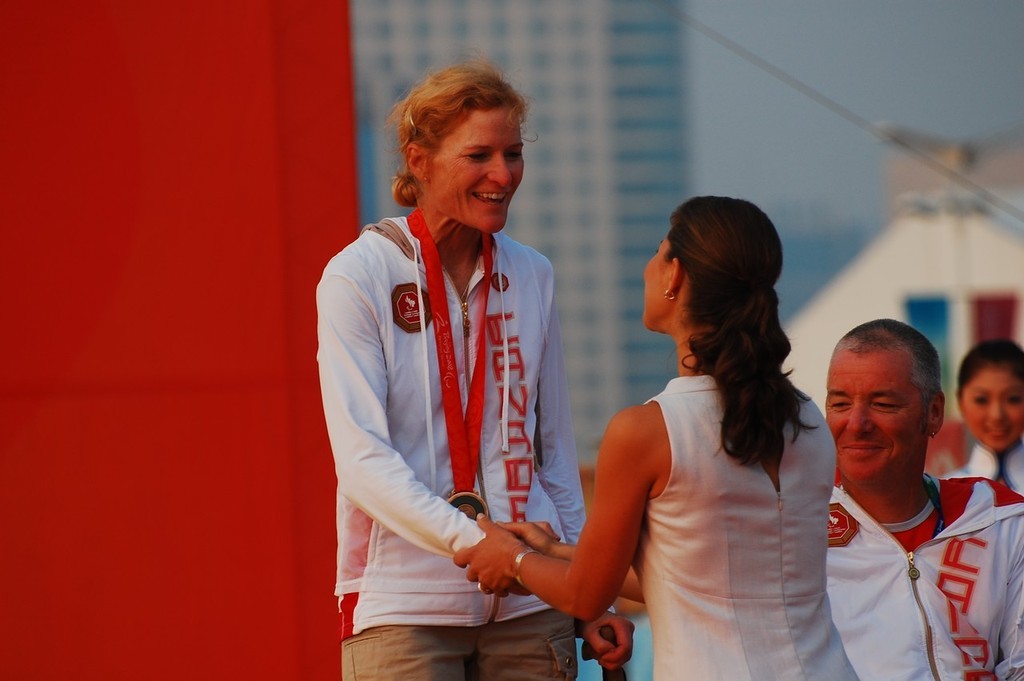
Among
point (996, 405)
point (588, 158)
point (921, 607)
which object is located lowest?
point (921, 607)

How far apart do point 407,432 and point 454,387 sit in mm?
113

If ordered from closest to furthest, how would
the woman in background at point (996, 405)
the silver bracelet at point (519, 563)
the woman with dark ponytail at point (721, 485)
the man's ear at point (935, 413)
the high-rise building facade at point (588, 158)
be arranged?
1. the woman with dark ponytail at point (721, 485)
2. the silver bracelet at point (519, 563)
3. the man's ear at point (935, 413)
4. the woman in background at point (996, 405)
5. the high-rise building facade at point (588, 158)

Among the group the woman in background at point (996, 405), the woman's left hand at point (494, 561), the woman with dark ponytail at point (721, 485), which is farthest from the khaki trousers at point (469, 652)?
the woman in background at point (996, 405)

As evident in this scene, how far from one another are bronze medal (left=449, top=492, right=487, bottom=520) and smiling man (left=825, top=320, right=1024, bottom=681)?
754 millimetres

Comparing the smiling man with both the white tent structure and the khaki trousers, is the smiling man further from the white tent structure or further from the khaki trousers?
the white tent structure

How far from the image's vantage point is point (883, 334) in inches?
107

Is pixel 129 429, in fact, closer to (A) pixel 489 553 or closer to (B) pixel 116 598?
(B) pixel 116 598

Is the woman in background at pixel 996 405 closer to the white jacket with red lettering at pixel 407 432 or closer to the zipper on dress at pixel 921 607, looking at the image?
the zipper on dress at pixel 921 607

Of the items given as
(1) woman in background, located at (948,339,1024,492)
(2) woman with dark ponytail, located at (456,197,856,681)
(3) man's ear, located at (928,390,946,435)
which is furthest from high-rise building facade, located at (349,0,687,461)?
(2) woman with dark ponytail, located at (456,197,856,681)

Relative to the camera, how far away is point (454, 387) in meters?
2.36

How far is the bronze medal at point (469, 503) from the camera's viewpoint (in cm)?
232

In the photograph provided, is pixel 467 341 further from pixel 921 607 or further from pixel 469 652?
pixel 921 607

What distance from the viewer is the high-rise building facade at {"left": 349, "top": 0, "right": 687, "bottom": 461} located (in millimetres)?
18547

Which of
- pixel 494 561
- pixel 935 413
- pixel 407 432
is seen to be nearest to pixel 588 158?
pixel 935 413
